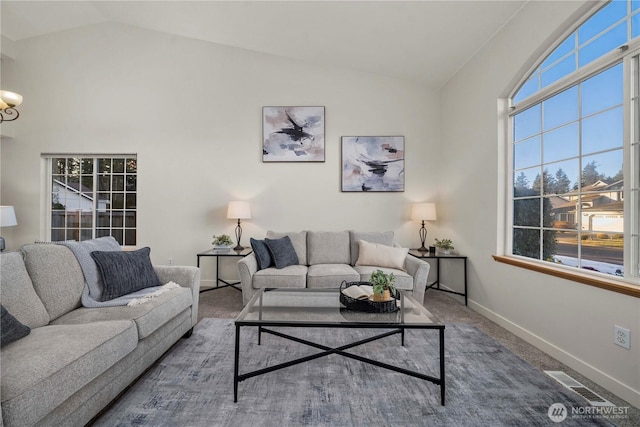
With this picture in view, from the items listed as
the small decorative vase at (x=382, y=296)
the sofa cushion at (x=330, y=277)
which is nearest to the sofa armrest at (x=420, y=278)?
the sofa cushion at (x=330, y=277)

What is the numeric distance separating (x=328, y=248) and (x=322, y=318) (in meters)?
1.99

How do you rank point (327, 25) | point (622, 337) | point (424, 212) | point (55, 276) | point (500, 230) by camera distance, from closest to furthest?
point (622, 337) → point (55, 276) → point (500, 230) → point (327, 25) → point (424, 212)

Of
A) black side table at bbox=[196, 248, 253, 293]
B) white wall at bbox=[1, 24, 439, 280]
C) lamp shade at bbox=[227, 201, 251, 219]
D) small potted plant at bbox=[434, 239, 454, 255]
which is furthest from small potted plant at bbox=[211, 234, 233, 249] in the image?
small potted plant at bbox=[434, 239, 454, 255]

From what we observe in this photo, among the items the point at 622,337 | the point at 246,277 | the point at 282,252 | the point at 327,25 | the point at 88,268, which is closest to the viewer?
the point at 622,337

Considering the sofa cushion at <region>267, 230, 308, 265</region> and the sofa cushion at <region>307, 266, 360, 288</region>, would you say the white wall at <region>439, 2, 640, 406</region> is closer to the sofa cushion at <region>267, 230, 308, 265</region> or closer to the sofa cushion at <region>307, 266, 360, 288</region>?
the sofa cushion at <region>307, 266, 360, 288</region>

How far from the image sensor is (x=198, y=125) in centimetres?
427

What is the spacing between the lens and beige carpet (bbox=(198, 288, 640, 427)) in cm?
177

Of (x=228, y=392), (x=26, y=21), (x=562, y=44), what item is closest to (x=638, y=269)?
(x=562, y=44)

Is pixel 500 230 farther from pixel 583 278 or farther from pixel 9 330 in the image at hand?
pixel 9 330

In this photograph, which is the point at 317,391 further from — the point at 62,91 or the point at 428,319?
the point at 62,91

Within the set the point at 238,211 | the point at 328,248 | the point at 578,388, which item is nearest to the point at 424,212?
the point at 328,248

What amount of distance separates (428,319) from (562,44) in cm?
248

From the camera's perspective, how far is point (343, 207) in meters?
4.27

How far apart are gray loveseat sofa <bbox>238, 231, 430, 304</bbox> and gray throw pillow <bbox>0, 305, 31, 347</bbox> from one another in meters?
1.82
